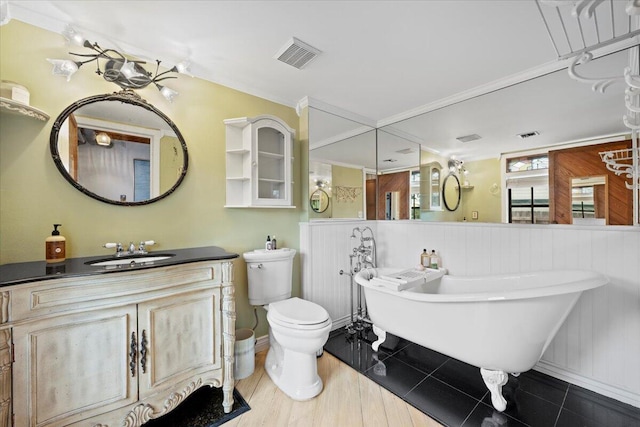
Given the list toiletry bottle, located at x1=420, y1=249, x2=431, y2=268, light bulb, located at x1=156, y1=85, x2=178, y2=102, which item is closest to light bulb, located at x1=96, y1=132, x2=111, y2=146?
light bulb, located at x1=156, y1=85, x2=178, y2=102

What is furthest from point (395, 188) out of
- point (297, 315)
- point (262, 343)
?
point (262, 343)

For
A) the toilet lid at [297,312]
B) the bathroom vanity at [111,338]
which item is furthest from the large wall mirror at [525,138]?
the bathroom vanity at [111,338]

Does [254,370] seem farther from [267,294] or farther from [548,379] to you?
[548,379]

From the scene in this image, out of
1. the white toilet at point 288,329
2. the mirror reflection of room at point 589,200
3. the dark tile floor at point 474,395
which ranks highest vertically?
the mirror reflection of room at point 589,200

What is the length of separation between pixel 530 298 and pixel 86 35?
299cm

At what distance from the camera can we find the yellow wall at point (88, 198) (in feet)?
A: 4.64

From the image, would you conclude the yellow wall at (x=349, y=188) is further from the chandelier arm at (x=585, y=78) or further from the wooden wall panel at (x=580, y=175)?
the chandelier arm at (x=585, y=78)

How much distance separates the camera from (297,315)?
71.1 inches

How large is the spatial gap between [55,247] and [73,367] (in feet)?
2.10

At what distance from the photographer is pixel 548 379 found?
1.89m

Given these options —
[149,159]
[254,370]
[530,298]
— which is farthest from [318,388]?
[149,159]

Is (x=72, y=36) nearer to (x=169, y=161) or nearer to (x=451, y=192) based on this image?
(x=169, y=161)

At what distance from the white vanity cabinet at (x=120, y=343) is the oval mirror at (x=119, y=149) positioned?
68 centimetres

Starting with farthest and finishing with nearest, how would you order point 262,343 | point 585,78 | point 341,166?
point 341,166 → point 262,343 → point 585,78
